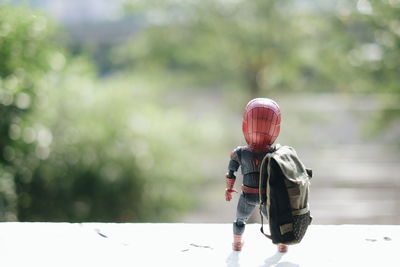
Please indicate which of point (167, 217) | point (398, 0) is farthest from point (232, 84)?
point (398, 0)

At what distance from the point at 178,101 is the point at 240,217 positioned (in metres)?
7.80

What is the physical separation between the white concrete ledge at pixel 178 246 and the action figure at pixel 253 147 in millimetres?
303

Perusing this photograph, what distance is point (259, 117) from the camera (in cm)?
296

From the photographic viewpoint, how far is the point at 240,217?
10.4 feet

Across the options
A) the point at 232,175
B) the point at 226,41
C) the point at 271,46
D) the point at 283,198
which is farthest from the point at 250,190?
the point at 226,41

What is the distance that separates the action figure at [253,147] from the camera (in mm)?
2975

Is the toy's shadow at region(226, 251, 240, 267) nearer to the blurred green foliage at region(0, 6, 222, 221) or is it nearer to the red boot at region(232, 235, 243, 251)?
the red boot at region(232, 235, 243, 251)

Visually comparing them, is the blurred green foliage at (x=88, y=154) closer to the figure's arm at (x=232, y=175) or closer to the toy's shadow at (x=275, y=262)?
the figure's arm at (x=232, y=175)

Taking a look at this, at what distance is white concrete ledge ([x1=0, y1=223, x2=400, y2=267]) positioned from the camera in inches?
121

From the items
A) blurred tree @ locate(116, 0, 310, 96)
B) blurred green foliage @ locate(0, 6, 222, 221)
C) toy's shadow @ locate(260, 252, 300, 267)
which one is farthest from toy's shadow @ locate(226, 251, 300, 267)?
blurred tree @ locate(116, 0, 310, 96)

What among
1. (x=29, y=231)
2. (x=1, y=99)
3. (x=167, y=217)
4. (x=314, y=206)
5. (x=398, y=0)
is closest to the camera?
(x=29, y=231)

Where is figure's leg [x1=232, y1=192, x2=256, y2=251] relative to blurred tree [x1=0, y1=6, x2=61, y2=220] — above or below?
below

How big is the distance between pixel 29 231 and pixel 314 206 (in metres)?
7.58

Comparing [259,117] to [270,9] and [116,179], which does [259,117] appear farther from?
[270,9]
